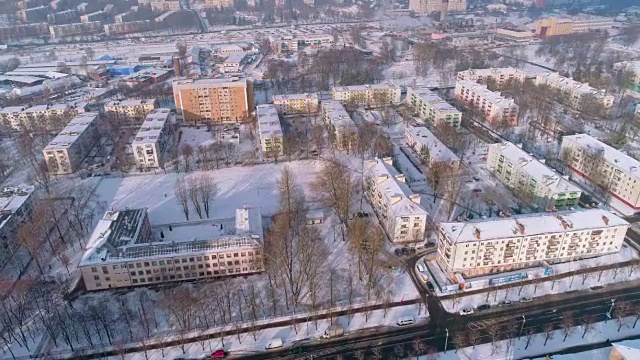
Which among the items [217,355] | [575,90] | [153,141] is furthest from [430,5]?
[217,355]

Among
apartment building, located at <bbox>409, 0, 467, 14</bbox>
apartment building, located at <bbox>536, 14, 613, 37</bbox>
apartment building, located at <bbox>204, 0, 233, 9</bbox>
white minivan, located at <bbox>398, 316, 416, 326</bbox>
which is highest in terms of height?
apartment building, located at <bbox>204, 0, 233, 9</bbox>

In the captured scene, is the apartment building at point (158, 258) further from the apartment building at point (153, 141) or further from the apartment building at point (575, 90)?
the apartment building at point (575, 90)

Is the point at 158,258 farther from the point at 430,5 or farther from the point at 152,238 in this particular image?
the point at 430,5

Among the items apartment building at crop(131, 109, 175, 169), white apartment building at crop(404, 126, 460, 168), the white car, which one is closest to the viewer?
the white car

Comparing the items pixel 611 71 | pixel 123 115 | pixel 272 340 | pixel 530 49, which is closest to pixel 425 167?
pixel 272 340

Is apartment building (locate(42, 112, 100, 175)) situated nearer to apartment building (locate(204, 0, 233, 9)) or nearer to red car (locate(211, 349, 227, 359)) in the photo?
red car (locate(211, 349, 227, 359))

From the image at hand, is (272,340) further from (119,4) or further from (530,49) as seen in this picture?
(119,4)

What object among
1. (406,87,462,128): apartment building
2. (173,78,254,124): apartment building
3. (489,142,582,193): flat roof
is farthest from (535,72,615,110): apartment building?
(173,78,254,124): apartment building
